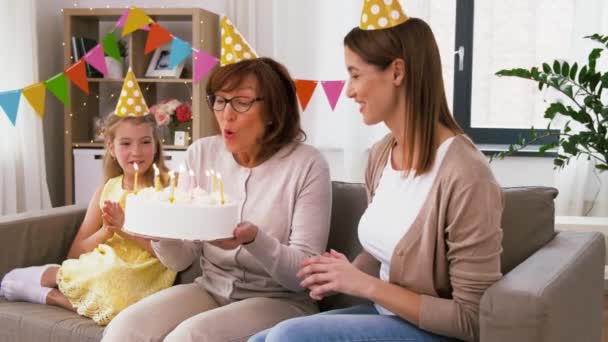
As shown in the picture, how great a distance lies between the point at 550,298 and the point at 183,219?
0.78 meters

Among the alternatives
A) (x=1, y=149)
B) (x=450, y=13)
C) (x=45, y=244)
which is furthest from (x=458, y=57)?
(x=45, y=244)

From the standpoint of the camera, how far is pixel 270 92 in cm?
209

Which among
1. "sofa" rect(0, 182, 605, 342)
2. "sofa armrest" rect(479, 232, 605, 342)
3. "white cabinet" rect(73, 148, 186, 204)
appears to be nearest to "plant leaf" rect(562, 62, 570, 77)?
"sofa" rect(0, 182, 605, 342)

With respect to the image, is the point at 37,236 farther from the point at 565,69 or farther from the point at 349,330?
the point at 565,69

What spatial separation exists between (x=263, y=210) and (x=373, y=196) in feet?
1.08

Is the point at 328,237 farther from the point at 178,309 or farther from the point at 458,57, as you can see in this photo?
the point at 458,57

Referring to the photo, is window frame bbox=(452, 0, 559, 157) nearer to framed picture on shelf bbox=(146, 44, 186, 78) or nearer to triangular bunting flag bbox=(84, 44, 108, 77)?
framed picture on shelf bbox=(146, 44, 186, 78)

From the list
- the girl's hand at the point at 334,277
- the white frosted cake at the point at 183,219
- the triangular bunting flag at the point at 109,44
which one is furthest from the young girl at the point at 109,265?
the triangular bunting flag at the point at 109,44

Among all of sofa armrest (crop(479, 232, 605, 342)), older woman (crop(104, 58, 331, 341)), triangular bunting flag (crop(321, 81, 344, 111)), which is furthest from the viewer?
triangular bunting flag (crop(321, 81, 344, 111))

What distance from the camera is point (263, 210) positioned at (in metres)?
2.04

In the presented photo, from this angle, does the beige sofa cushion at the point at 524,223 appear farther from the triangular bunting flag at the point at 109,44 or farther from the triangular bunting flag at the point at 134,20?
the triangular bunting flag at the point at 109,44

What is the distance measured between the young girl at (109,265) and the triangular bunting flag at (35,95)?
906 millimetres

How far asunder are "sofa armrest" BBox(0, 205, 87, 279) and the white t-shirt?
1.17 metres

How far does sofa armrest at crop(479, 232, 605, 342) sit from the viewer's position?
146cm
